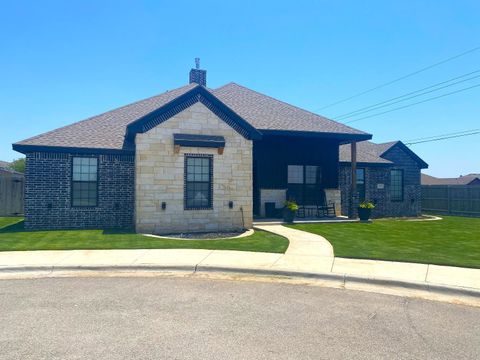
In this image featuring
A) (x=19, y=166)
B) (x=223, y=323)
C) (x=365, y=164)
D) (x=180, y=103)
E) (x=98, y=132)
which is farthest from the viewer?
(x=19, y=166)

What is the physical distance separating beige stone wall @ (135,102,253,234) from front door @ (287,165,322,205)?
220 inches

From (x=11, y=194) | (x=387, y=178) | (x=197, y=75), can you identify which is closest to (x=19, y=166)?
(x=11, y=194)

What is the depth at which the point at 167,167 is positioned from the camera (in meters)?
14.0

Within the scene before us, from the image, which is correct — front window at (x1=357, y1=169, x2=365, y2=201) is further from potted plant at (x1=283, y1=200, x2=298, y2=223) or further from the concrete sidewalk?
the concrete sidewalk

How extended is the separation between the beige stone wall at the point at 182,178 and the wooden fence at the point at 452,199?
18.1 m

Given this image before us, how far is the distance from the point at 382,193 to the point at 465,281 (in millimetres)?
16776

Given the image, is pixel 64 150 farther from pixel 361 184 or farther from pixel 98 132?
pixel 361 184

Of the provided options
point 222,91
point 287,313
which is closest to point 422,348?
point 287,313

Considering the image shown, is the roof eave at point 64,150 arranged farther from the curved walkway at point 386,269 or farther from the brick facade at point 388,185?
the brick facade at point 388,185

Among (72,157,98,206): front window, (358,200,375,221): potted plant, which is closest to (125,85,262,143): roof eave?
(72,157,98,206): front window

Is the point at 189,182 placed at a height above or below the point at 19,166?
below

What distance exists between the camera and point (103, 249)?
416 inches

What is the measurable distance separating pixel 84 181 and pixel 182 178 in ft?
15.3

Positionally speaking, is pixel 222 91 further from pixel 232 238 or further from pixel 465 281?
pixel 465 281
